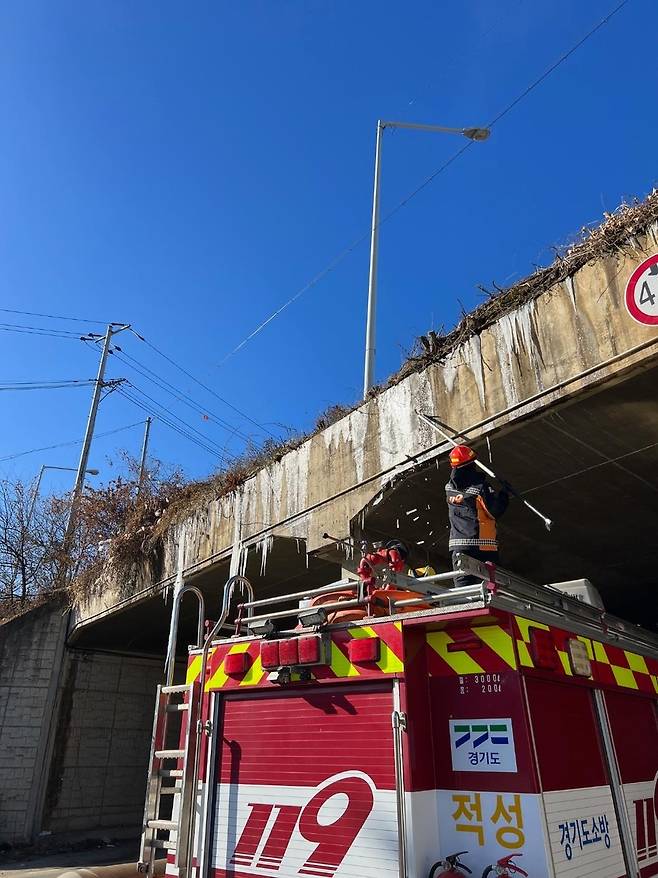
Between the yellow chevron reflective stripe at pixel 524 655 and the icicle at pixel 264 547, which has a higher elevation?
the icicle at pixel 264 547

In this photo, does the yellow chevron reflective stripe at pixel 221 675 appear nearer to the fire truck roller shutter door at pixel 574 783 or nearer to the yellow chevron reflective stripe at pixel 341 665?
the yellow chevron reflective stripe at pixel 341 665

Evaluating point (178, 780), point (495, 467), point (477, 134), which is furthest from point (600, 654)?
point (477, 134)

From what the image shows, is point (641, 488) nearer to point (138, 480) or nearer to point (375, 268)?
point (375, 268)

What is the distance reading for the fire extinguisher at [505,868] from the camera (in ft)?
9.19

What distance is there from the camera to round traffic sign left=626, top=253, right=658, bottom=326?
5.10 m

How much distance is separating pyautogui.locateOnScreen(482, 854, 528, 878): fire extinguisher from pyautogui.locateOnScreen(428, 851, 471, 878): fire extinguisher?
0.34 ft

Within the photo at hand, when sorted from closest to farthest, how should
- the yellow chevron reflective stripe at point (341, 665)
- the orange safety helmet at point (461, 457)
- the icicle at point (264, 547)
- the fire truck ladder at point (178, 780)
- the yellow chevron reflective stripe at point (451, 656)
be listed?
1. the yellow chevron reflective stripe at point (451, 656)
2. the yellow chevron reflective stripe at point (341, 665)
3. the fire truck ladder at point (178, 780)
4. the orange safety helmet at point (461, 457)
5. the icicle at point (264, 547)

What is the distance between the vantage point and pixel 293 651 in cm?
373

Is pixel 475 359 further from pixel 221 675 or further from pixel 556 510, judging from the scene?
pixel 221 675

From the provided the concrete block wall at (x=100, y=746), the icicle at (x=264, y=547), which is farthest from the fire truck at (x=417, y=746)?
the concrete block wall at (x=100, y=746)

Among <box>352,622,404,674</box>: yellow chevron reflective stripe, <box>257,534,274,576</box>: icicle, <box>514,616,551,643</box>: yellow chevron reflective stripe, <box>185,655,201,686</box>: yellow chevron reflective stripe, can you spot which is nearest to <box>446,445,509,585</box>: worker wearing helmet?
<box>514,616,551,643</box>: yellow chevron reflective stripe

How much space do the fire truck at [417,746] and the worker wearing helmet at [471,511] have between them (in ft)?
4.09

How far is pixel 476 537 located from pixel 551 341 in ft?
6.38

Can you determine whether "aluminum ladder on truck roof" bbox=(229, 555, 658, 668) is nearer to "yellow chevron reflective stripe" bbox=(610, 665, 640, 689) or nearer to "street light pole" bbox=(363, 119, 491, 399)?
"yellow chevron reflective stripe" bbox=(610, 665, 640, 689)
